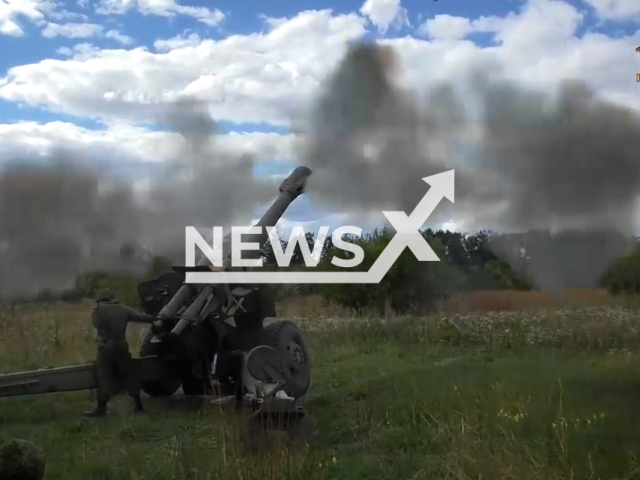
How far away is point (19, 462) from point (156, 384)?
5.21 m

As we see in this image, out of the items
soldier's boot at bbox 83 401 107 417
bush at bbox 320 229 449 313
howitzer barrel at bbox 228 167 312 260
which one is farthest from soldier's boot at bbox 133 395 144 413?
bush at bbox 320 229 449 313

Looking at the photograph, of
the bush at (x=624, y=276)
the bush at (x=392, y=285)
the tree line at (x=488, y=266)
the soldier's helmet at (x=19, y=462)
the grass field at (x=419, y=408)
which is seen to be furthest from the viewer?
the bush at (x=392, y=285)

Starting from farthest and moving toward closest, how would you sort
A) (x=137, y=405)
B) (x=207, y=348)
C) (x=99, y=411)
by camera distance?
(x=207, y=348) < (x=137, y=405) < (x=99, y=411)

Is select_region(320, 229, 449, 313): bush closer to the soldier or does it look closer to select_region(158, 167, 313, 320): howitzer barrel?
select_region(158, 167, 313, 320): howitzer barrel

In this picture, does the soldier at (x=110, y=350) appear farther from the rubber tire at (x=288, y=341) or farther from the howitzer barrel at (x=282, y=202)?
the howitzer barrel at (x=282, y=202)

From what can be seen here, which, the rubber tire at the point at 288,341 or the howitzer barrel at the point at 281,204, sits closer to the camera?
the rubber tire at the point at 288,341

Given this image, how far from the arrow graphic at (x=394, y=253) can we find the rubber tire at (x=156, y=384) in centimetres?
85

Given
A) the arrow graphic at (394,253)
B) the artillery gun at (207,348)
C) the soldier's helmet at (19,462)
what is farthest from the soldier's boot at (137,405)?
the soldier's helmet at (19,462)

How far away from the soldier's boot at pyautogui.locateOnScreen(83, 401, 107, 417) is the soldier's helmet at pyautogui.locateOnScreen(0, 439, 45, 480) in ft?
13.0

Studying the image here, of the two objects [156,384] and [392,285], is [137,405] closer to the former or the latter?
[156,384]

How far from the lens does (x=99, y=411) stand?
8.73m

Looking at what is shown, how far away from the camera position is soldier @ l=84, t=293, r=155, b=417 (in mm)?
8750

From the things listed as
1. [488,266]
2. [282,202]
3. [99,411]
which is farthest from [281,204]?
[488,266]

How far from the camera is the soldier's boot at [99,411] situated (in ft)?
28.5
